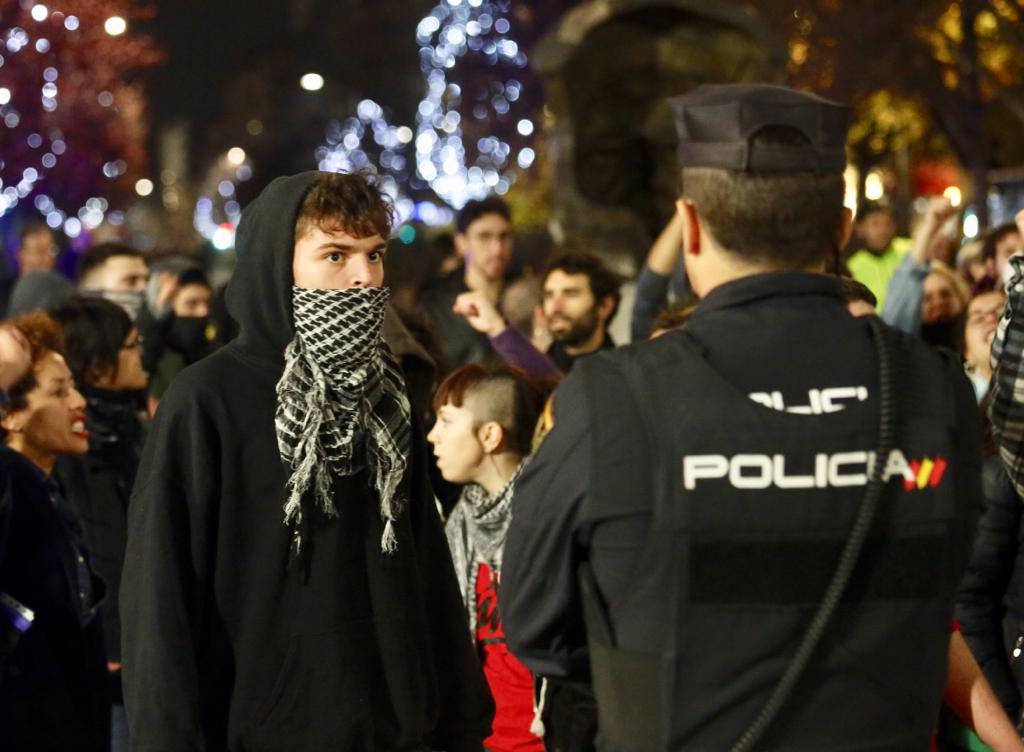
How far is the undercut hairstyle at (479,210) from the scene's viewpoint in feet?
35.5

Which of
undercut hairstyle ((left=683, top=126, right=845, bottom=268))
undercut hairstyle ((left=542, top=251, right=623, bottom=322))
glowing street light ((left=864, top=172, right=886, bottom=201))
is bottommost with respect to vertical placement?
glowing street light ((left=864, top=172, right=886, bottom=201))

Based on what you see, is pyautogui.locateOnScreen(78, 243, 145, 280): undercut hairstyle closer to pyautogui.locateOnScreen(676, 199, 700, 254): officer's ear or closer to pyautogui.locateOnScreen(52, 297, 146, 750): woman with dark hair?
pyautogui.locateOnScreen(52, 297, 146, 750): woman with dark hair

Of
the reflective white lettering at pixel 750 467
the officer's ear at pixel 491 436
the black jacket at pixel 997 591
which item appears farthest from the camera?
the officer's ear at pixel 491 436

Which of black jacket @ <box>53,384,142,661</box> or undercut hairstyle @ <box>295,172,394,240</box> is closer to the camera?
undercut hairstyle @ <box>295,172,394,240</box>

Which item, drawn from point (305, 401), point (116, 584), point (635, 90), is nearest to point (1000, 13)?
point (635, 90)

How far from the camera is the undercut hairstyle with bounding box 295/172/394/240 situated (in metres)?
4.43

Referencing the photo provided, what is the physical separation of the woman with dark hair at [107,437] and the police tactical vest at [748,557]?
13.6 feet

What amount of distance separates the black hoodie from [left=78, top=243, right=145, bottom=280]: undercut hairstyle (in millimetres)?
6002

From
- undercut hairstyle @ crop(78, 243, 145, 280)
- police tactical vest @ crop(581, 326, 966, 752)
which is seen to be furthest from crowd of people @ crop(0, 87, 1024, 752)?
undercut hairstyle @ crop(78, 243, 145, 280)

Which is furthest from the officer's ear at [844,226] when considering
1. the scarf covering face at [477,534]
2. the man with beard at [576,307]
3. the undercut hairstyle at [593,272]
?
the undercut hairstyle at [593,272]

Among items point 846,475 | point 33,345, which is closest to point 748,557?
point 846,475

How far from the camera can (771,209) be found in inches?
129

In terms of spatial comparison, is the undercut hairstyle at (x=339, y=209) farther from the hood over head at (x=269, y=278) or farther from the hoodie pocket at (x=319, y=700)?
the hoodie pocket at (x=319, y=700)

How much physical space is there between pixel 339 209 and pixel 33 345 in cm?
250
